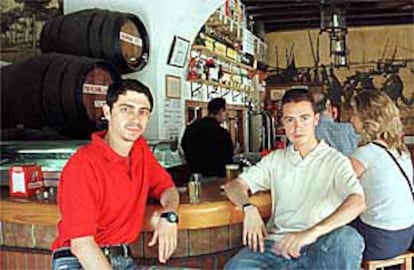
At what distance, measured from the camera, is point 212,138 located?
4789 millimetres

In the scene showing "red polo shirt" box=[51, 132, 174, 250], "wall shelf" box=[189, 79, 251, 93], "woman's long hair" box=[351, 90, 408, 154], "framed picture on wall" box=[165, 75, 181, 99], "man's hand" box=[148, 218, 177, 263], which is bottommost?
"man's hand" box=[148, 218, 177, 263]

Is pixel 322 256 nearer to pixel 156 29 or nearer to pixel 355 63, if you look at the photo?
pixel 156 29

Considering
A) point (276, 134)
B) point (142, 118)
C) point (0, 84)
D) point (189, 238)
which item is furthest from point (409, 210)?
point (276, 134)

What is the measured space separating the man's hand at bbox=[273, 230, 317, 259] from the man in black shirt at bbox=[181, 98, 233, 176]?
7.99 feet

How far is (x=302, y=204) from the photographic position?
2.30 metres

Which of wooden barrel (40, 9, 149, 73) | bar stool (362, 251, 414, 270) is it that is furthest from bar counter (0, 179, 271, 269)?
wooden barrel (40, 9, 149, 73)

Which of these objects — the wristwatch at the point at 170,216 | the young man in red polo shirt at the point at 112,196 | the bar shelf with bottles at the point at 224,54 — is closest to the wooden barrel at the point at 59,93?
the young man in red polo shirt at the point at 112,196

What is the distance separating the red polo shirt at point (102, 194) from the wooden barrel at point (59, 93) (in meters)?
0.77

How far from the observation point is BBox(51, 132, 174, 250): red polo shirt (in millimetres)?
2002

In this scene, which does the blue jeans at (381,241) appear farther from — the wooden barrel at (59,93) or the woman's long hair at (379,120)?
the wooden barrel at (59,93)

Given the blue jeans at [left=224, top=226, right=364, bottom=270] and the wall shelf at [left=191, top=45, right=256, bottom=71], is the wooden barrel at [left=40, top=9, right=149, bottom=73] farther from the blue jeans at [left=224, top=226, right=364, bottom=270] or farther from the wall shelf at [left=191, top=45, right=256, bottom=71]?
the wall shelf at [left=191, top=45, right=256, bottom=71]

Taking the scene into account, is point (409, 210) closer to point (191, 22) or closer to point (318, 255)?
point (318, 255)

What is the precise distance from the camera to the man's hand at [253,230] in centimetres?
229

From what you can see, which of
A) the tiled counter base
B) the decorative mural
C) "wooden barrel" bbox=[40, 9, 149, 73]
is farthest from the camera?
the decorative mural
